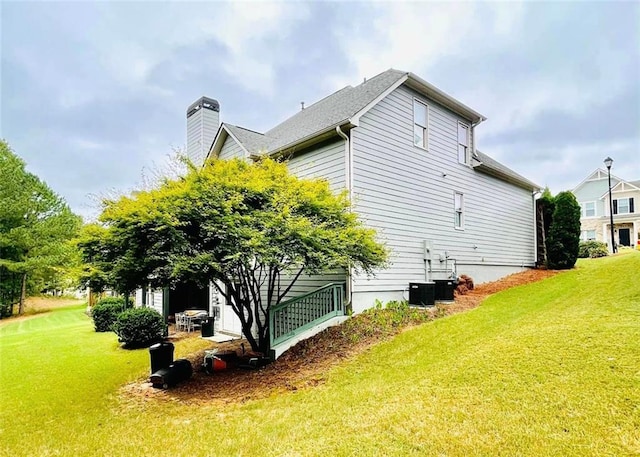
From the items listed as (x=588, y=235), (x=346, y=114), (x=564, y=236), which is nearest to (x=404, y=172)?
(x=346, y=114)

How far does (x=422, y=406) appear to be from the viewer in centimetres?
462

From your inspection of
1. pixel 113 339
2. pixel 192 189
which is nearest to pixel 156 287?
pixel 192 189

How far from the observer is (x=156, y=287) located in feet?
25.3

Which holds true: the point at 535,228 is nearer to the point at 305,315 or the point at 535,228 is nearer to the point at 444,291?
the point at 444,291

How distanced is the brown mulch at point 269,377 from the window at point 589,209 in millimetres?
34746

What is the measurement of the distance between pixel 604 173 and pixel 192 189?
39597 mm

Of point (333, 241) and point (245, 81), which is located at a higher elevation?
point (245, 81)

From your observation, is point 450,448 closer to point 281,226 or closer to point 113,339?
point 281,226

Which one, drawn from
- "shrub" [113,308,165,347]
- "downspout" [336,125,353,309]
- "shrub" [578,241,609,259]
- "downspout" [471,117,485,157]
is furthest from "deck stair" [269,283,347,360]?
"shrub" [578,241,609,259]

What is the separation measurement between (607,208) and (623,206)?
120 centimetres

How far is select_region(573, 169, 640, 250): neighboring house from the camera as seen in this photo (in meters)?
31.4

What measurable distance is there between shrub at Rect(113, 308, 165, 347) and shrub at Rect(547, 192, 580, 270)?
16.4 m

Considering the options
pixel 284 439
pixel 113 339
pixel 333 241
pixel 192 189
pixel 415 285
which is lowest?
pixel 113 339

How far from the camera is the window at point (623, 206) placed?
104 ft
